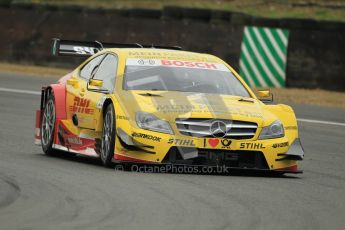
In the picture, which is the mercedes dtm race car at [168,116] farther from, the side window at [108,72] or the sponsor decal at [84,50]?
the sponsor decal at [84,50]

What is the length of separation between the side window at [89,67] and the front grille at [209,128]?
2113mm

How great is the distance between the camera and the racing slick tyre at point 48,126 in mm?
12359

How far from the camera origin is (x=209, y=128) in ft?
34.5

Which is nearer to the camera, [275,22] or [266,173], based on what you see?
[266,173]

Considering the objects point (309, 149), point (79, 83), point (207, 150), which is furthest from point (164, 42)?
point (207, 150)

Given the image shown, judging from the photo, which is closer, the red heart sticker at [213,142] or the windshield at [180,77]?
Result: the red heart sticker at [213,142]

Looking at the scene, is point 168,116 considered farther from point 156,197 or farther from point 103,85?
point 156,197

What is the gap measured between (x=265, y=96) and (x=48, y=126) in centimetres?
255

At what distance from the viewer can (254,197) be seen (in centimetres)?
881

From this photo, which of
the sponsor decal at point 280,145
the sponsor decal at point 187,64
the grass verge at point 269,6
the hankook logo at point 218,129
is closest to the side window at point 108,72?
the sponsor decal at point 187,64

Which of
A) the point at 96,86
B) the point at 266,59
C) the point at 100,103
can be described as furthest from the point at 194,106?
the point at 266,59

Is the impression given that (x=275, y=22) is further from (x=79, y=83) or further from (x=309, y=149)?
(x=79, y=83)

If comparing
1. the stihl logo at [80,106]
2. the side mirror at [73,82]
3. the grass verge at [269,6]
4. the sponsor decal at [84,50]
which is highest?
the grass verge at [269,6]

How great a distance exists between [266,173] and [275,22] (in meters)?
12.5
